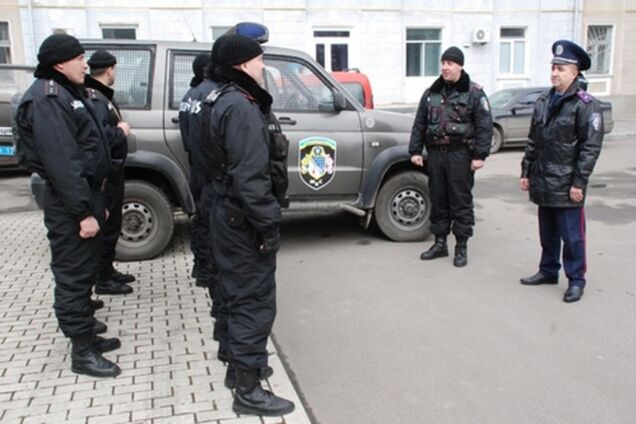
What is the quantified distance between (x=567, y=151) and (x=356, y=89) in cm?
587

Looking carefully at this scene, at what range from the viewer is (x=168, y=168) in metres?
5.66

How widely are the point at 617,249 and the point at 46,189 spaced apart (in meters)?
5.37

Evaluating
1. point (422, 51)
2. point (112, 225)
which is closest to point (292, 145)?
point (112, 225)

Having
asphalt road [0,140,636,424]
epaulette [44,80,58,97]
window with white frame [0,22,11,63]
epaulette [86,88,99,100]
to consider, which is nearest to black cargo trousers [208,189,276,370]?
asphalt road [0,140,636,424]

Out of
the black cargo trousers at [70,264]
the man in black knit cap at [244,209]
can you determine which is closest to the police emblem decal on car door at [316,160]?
the black cargo trousers at [70,264]

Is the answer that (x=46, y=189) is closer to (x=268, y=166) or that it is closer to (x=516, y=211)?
(x=268, y=166)

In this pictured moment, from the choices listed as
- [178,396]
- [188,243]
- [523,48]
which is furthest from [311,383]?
[523,48]

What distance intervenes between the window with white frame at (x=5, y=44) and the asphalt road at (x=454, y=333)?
15.1 m

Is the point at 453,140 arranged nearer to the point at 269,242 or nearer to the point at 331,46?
the point at 269,242

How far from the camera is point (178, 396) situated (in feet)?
11.0

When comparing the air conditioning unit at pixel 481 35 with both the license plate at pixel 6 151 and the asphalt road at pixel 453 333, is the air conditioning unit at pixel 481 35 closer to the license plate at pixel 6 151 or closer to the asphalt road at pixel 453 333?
the asphalt road at pixel 453 333

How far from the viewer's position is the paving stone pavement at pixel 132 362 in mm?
3197

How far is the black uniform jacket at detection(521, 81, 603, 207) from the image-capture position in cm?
455

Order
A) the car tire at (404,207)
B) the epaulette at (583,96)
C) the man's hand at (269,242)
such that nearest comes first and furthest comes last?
the man's hand at (269,242) < the epaulette at (583,96) < the car tire at (404,207)
